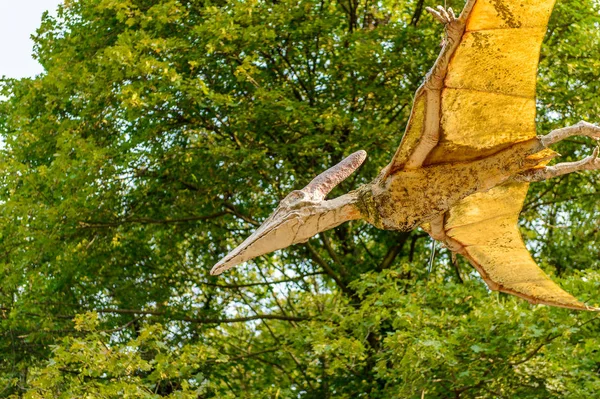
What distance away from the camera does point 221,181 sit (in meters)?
13.0

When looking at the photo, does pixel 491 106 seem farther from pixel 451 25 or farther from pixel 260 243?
pixel 260 243

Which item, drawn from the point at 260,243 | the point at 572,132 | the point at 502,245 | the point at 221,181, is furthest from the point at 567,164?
the point at 221,181

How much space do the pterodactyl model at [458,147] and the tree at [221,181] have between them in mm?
5110

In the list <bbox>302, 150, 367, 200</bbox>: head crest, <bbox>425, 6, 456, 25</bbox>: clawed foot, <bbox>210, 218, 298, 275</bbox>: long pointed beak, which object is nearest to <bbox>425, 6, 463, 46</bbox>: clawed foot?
<bbox>425, 6, 456, 25</bbox>: clawed foot

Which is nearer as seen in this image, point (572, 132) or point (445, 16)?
point (445, 16)

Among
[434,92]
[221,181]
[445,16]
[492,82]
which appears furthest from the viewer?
[221,181]

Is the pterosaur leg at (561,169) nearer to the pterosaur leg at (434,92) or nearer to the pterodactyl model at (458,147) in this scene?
the pterodactyl model at (458,147)

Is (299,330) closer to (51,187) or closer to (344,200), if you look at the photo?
(51,187)

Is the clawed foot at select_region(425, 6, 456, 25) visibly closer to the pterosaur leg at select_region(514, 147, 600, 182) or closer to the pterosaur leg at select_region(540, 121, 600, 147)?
the pterosaur leg at select_region(540, 121, 600, 147)

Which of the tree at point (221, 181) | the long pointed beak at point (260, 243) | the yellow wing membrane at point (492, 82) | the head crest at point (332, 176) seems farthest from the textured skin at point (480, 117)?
the tree at point (221, 181)

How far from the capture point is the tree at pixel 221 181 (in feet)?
39.1

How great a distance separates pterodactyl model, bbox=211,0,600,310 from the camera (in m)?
5.54

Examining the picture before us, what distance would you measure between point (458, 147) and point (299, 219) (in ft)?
3.01

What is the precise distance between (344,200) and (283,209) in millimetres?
337
